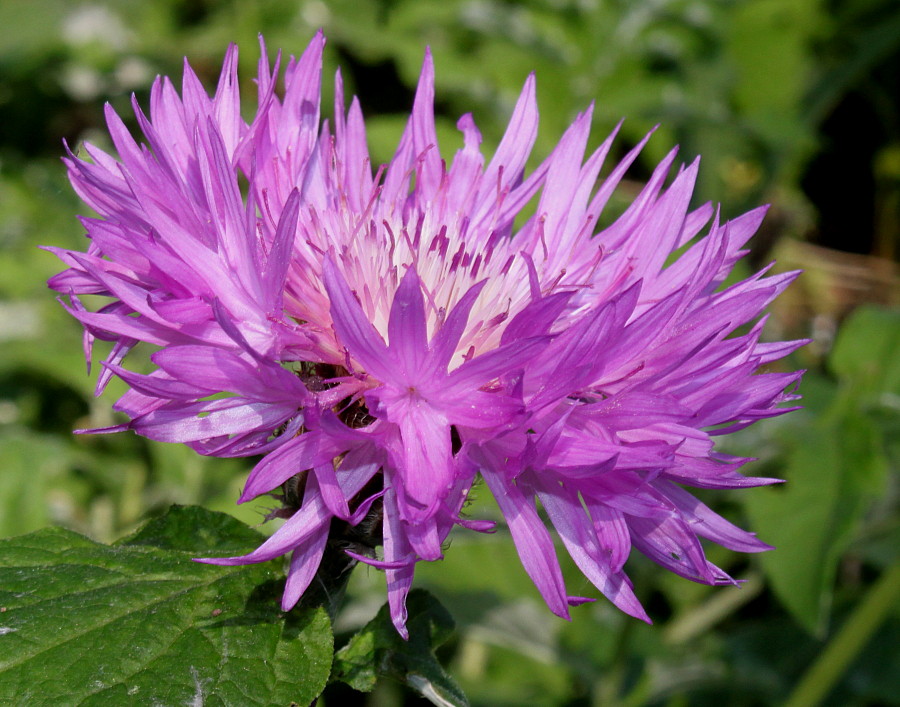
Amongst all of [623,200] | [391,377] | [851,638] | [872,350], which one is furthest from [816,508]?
[623,200]

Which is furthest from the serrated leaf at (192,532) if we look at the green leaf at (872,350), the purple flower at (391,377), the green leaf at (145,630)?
the green leaf at (872,350)

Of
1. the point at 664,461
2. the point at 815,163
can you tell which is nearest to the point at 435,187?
the point at 664,461

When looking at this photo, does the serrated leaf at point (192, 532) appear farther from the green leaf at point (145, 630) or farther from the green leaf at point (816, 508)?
the green leaf at point (816, 508)

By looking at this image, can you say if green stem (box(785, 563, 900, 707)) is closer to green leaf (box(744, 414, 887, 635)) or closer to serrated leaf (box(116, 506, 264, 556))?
green leaf (box(744, 414, 887, 635))

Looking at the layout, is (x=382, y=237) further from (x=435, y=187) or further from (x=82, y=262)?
(x=82, y=262)

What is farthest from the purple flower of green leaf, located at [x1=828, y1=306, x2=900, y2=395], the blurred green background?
green leaf, located at [x1=828, y1=306, x2=900, y2=395]

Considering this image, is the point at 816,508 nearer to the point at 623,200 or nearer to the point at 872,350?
the point at 872,350
